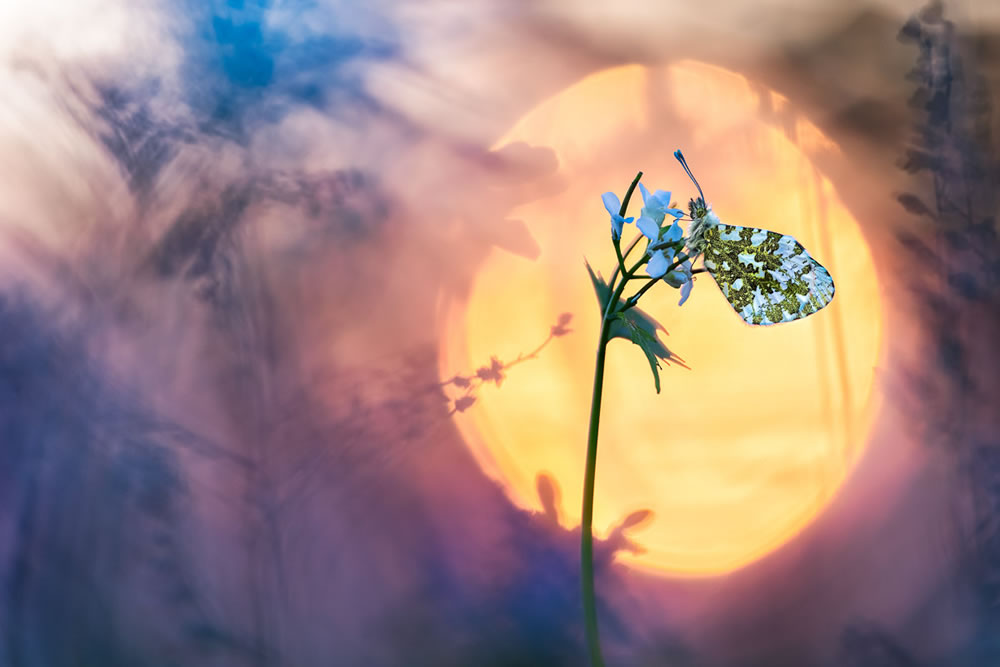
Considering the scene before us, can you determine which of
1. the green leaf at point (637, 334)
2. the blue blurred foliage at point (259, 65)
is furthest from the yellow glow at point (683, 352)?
the blue blurred foliage at point (259, 65)

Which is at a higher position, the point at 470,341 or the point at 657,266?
the point at 470,341

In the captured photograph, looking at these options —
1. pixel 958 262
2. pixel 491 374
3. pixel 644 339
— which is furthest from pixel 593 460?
pixel 958 262

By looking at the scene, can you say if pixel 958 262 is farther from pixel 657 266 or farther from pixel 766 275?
pixel 657 266

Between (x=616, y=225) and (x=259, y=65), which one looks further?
(x=259, y=65)

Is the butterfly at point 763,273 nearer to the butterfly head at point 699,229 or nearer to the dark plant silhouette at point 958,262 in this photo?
the butterfly head at point 699,229

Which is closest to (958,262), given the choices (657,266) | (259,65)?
(657,266)

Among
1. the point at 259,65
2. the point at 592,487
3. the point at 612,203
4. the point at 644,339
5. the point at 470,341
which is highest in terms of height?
the point at 259,65

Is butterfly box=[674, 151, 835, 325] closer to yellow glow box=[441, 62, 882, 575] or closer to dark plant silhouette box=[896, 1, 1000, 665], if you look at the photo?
yellow glow box=[441, 62, 882, 575]
